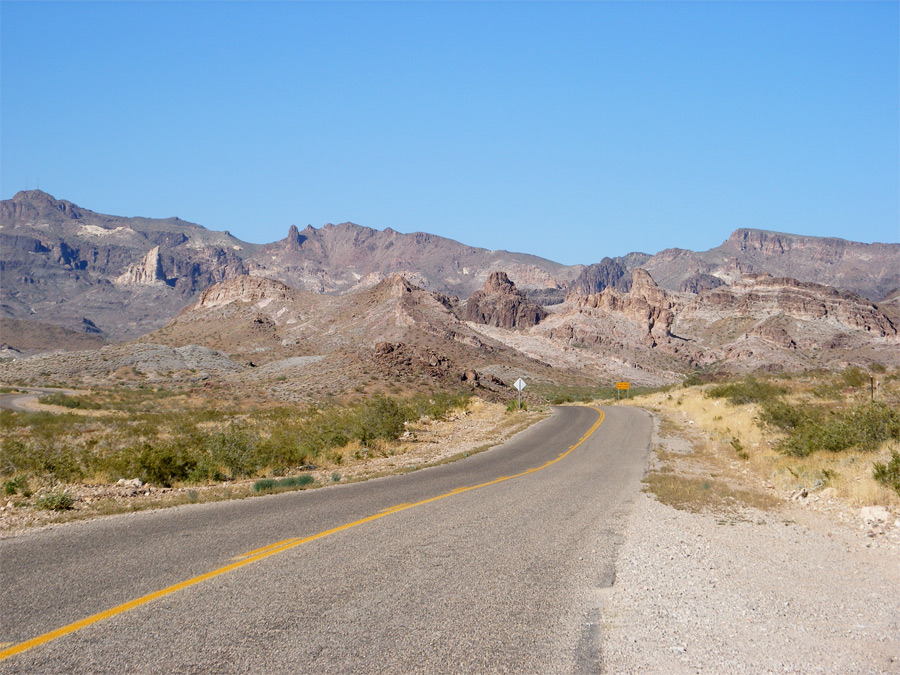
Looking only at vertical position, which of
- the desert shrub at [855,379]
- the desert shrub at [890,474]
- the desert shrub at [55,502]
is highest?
the desert shrub at [855,379]

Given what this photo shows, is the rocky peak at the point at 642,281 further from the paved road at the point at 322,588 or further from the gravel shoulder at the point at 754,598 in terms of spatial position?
the paved road at the point at 322,588

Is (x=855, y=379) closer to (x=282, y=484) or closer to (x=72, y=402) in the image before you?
(x=282, y=484)

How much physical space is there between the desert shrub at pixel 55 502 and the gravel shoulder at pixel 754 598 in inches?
351

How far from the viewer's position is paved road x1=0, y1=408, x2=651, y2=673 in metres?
5.05

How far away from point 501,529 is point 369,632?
435cm

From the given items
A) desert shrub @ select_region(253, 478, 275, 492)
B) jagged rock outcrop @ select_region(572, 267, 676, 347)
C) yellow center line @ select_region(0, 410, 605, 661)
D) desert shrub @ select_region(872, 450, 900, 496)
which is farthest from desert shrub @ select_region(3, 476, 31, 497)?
jagged rock outcrop @ select_region(572, 267, 676, 347)

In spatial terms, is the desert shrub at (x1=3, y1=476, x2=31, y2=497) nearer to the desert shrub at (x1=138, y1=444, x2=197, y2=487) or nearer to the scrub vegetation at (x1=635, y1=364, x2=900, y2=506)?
the desert shrub at (x1=138, y1=444, x2=197, y2=487)

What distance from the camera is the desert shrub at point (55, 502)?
33.4 ft

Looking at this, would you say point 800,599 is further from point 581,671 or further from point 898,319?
point 898,319

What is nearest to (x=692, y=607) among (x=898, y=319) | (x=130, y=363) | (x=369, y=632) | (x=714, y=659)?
(x=714, y=659)

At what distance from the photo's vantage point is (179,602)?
5949 millimetres

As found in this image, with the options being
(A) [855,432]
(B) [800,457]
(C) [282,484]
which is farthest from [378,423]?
(A) [855,432]

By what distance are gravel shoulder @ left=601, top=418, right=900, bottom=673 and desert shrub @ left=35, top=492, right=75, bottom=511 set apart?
890 centimetres

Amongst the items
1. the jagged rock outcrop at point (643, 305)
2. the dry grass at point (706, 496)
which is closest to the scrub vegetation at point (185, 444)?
the dry grass at point (706, 496)
